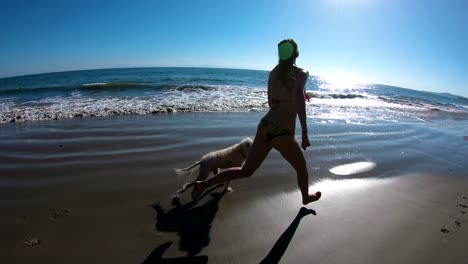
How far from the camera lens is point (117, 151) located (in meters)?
6.65

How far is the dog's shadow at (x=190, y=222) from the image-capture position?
134 inches

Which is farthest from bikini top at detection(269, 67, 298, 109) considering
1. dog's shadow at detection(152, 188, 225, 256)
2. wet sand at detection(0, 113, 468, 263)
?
dog's shadow at detection(152, 188, 225, 256)

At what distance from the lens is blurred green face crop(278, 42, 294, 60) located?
133 inches

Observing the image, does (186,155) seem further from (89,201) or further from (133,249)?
(133,249)

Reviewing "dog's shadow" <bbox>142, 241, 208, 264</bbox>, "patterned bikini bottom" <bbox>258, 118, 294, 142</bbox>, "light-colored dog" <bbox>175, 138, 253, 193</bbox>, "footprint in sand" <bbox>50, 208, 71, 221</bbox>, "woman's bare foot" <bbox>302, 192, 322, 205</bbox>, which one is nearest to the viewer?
"dog's shadow" <bbox>142, 241, 208, 264</bbox>

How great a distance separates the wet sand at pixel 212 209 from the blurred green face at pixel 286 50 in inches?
84.3

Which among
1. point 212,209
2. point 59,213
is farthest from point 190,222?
point 59,213

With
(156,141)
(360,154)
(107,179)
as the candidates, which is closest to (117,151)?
(156,141)

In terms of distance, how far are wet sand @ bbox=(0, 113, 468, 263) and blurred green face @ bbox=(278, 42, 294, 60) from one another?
2142 millimetres

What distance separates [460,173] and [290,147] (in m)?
5.32

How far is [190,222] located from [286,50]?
2.47 m

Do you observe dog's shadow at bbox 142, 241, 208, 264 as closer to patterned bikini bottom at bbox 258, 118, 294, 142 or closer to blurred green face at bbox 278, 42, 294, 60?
patterned bikini bottom at bbox 258, 118, 294, 142

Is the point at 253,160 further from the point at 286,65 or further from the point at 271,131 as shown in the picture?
the point at 286,65

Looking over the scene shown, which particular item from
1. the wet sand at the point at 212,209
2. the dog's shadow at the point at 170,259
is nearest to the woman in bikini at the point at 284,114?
the wet sand at the point at 212,209
